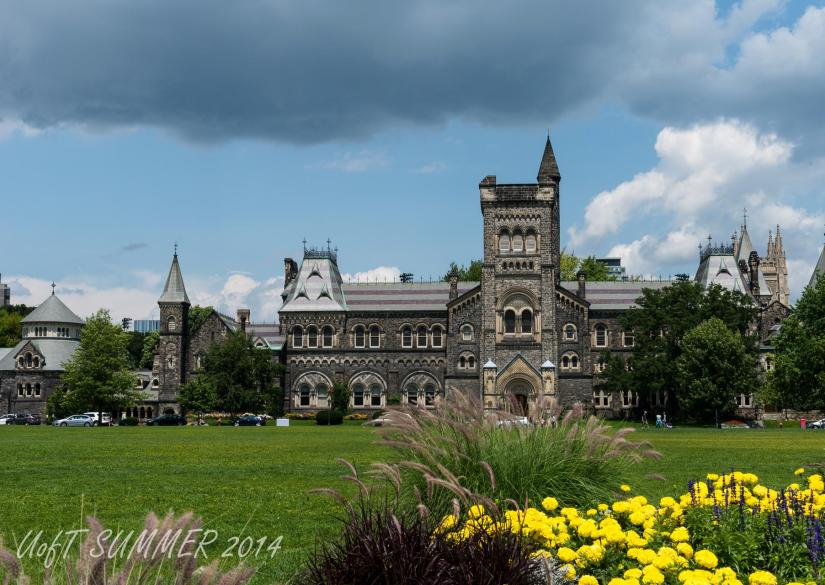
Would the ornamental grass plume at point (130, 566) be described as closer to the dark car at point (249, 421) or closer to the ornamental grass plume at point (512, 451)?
the ornamental grass plume at point (512, 451)

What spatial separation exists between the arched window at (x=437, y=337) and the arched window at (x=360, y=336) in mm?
6311

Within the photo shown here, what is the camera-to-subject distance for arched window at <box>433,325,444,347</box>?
8012 centimetres

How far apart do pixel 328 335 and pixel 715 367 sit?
33733mm

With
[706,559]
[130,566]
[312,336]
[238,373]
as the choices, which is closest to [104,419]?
[238,373]

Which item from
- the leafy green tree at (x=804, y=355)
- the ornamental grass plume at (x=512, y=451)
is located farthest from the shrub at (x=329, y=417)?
the ornamental grass plume at (x=512, y=451)

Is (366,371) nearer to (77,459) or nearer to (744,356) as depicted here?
(744,356)

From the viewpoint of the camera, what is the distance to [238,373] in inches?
2968

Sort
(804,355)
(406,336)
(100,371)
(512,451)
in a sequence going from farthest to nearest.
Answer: (406,336), (100,371), (804,355), (512,451)

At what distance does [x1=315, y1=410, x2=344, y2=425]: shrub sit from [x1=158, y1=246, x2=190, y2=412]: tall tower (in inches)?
712

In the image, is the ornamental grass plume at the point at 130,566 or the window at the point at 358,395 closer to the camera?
the ornamental grass plume at the point at 130,566

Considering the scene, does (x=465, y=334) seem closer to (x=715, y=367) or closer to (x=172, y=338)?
(x=715, y=367)

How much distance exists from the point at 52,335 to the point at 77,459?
70.7m

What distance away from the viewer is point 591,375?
7550 cm

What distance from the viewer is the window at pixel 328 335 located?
8106 centimetres
